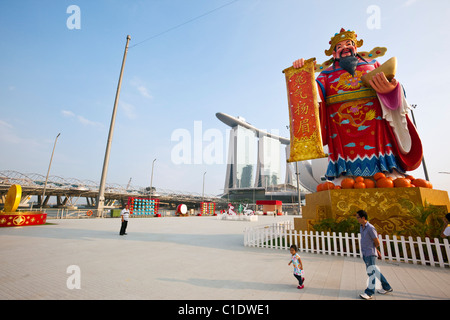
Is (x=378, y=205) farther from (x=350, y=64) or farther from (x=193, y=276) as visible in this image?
(x=193, y=276)

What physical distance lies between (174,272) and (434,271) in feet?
21.7

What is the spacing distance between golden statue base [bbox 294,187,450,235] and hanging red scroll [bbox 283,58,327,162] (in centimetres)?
195

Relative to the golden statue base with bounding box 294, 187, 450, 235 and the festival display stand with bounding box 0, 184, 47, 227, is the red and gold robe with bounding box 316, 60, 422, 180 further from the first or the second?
the festival display stand with bounding box 0, 184, 47, 227

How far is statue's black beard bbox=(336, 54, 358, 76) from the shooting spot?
9.42m

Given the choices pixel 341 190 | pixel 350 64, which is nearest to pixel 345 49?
pixel 350 64

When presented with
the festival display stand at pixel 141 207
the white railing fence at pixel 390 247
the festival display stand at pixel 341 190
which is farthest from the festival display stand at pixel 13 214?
the festival display stand at pixel 341 190

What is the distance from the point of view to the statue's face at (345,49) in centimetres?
969

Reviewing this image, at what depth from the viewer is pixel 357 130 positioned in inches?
369

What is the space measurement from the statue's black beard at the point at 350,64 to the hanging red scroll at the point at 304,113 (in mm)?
1548

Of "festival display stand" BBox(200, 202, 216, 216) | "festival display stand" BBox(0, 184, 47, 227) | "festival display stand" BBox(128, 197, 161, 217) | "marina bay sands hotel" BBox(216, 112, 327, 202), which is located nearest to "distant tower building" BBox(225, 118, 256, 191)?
"marina bay sands hotel" BBox(216, 112, 327, 202)

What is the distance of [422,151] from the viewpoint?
8258mm

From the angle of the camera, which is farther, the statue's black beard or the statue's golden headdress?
the statue's golden headdress
